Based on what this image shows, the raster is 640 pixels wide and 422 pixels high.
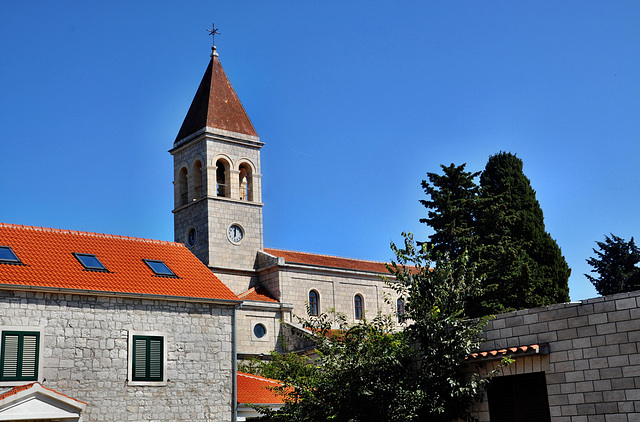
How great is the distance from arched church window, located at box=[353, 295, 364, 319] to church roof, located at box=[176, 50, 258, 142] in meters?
12.7

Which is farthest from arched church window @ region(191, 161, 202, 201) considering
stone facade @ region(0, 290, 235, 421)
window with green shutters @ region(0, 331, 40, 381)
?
window with green shutters @ region(0, 331, 40, 381)

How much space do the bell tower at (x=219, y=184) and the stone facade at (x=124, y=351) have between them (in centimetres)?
1994

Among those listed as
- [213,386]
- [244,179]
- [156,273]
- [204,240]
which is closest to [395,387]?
[213,386]

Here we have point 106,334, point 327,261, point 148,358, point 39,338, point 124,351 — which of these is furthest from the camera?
point 327,261

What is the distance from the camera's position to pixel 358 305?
4906 centimetres

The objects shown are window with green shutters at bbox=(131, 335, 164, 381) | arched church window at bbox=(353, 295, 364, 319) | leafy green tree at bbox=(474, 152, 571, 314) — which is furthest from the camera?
arched church window at bbox=(353, 295, 364, 319)

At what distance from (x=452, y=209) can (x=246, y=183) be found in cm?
1544

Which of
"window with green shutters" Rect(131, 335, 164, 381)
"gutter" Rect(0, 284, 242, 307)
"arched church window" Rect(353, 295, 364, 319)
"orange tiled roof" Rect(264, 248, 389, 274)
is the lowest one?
"window with green shutters" Rect(131, 335, 164, 381)

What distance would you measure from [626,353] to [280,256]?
33565 mm

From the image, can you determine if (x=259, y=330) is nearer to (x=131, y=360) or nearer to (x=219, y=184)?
(x=219, y=184)

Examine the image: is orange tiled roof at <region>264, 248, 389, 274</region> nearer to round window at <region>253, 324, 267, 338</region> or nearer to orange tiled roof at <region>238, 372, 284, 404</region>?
round window at <region>253, 324, 267, 338</region>

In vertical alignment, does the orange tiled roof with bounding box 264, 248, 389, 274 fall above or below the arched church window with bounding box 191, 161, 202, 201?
below

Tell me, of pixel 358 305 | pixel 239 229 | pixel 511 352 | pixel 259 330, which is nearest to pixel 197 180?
pixel 239 229

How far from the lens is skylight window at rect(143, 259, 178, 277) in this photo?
25.5 m
